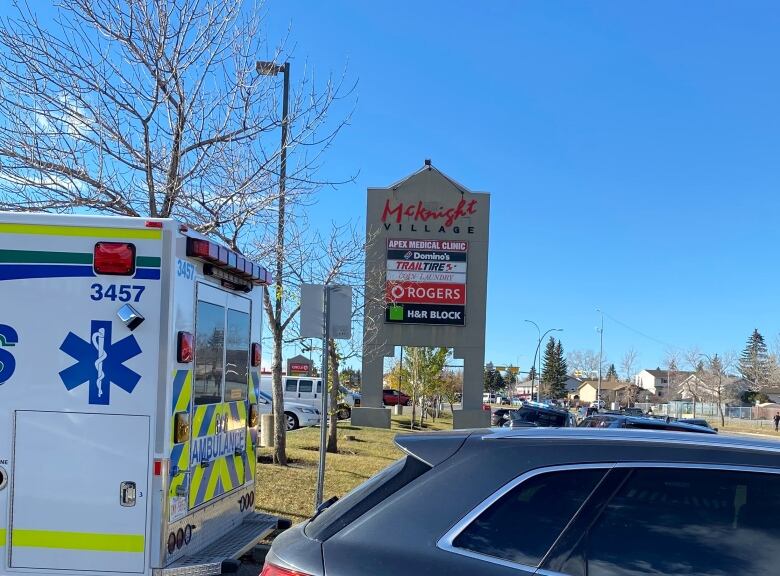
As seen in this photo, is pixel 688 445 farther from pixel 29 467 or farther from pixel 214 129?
pixel 214 129

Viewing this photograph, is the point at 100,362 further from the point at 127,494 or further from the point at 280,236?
the point at 280,236

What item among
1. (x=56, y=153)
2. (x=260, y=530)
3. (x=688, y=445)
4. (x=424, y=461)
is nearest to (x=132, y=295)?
(x=260, y=530)

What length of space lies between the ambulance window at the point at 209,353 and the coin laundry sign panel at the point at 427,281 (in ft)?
67.4

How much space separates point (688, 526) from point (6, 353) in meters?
4.05

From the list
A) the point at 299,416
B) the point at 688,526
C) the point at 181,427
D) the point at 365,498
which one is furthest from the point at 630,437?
the point at 299,416

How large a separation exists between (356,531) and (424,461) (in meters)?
0.34

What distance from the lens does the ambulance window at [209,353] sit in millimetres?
4898

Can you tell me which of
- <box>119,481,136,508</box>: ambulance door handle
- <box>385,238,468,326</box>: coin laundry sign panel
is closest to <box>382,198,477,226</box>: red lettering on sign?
<box>385,238,468,326</box>: coin laundry sign panel

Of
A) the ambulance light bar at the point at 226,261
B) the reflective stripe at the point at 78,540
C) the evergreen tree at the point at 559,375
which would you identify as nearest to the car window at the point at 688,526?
the reflective stripe at the point at 78,540

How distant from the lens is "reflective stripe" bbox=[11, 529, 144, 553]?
427 centimetres

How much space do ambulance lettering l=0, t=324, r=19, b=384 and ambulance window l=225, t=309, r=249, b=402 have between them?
4.95 feet

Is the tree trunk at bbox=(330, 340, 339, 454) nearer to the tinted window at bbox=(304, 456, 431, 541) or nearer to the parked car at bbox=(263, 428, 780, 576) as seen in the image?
the tinted window at bbox=(304, 456, 431, 541)

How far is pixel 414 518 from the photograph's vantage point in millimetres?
2344

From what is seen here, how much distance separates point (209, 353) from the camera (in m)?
5.11
